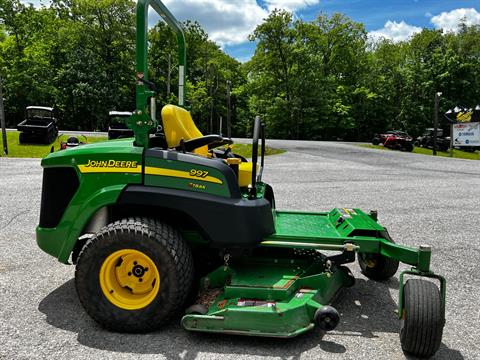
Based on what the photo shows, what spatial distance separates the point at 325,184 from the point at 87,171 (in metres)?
7.96

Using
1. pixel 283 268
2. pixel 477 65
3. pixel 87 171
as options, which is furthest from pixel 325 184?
pixel 477 65

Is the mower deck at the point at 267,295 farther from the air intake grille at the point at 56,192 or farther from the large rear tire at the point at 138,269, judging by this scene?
the air intake grille at the point at 56,192

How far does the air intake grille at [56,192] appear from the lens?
10.6 feet

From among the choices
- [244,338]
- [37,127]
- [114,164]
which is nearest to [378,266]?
[244,338]

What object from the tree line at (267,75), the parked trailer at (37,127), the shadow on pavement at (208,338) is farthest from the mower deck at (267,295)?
the tree line at (267,75)

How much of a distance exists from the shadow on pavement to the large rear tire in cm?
11

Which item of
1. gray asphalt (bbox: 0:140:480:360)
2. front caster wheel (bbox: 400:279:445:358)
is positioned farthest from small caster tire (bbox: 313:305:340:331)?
front caster wheel (bbox: 400:279:445:358)

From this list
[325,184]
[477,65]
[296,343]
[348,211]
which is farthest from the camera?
[477,65]

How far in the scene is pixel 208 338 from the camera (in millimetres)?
2844

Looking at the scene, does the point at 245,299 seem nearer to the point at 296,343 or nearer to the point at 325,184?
the point at 296,343

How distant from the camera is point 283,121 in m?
40.8

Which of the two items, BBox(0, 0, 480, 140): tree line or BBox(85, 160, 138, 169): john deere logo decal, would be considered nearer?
BBox(85, 160, 138, 169): john deere logo decal

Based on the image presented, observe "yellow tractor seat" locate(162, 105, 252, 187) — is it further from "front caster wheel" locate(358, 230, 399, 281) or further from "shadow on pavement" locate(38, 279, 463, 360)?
"front caster wheel" locate(358, 230, 399, 281)

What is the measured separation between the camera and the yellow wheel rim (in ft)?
9.38
